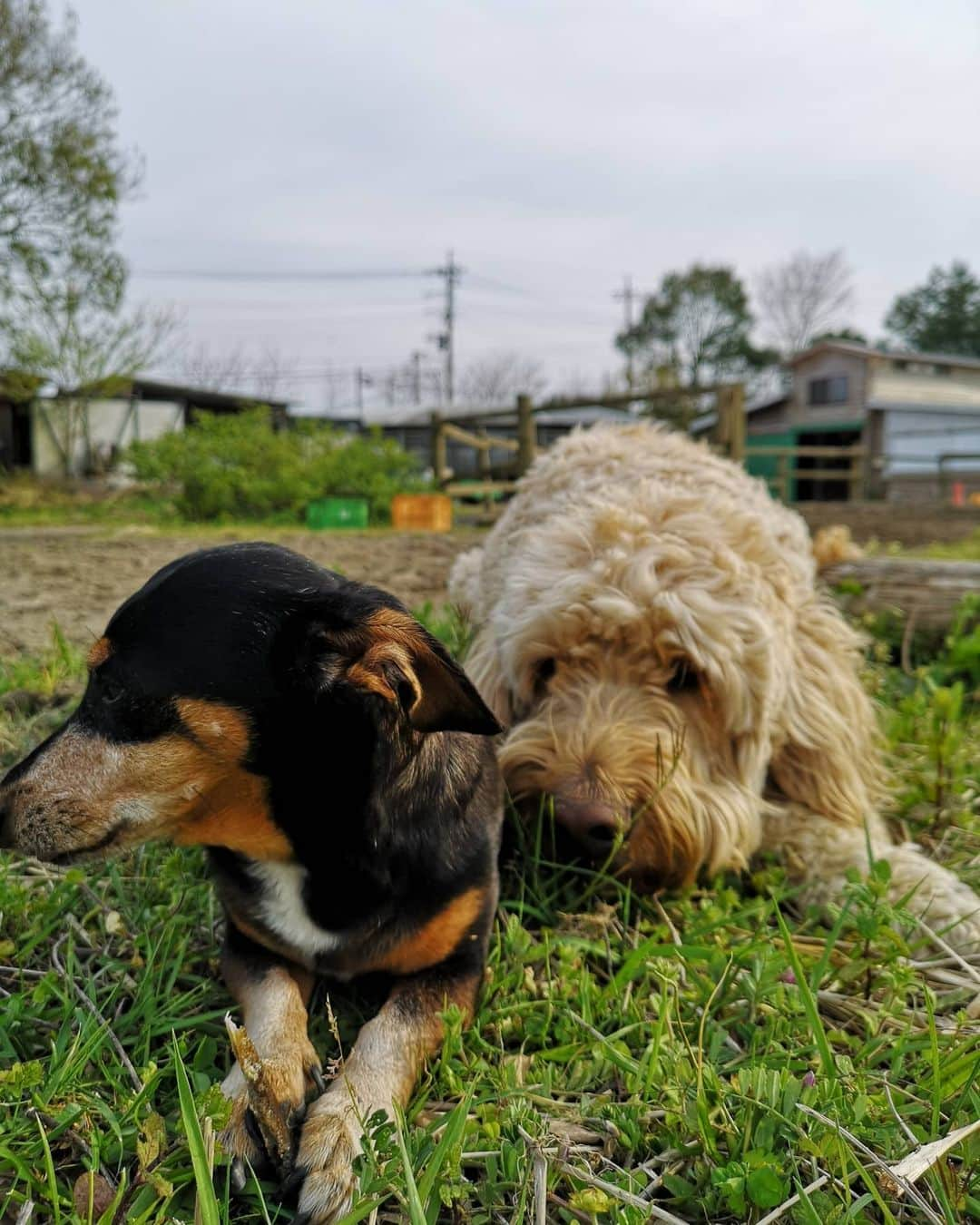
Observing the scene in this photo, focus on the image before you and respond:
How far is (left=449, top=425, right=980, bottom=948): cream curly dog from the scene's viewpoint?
117 inches

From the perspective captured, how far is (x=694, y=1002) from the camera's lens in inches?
91.4

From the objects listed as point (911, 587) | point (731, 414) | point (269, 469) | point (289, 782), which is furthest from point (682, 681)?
point (269, 469)

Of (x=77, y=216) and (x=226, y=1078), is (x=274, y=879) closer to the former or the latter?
(x=226, y=1078)

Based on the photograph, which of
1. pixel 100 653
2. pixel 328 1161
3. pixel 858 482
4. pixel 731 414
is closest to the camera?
pixel 328 1161

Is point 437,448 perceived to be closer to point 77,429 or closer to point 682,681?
point 682,681

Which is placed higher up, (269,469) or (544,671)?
(269,469)

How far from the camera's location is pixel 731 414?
1432 cm

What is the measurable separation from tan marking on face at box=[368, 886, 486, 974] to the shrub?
19.5 meters

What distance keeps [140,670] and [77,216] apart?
28589mm

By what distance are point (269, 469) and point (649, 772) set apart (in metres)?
21.0

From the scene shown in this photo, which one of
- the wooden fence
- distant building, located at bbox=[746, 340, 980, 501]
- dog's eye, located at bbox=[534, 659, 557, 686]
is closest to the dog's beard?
dog's eye, located at bbox=[534, 659, 557, 686]

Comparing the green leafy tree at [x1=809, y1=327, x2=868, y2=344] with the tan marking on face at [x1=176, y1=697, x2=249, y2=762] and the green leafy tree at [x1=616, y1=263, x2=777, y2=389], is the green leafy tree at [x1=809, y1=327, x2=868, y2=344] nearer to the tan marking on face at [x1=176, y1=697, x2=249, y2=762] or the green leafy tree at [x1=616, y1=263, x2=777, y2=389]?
the green leafy tree at [x1=616, y1=263, x2=777, y2=389]

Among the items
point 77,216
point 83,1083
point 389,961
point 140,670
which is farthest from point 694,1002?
point 77,216

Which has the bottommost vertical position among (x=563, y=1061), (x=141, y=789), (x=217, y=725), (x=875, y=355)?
(x=563, y=1061)
